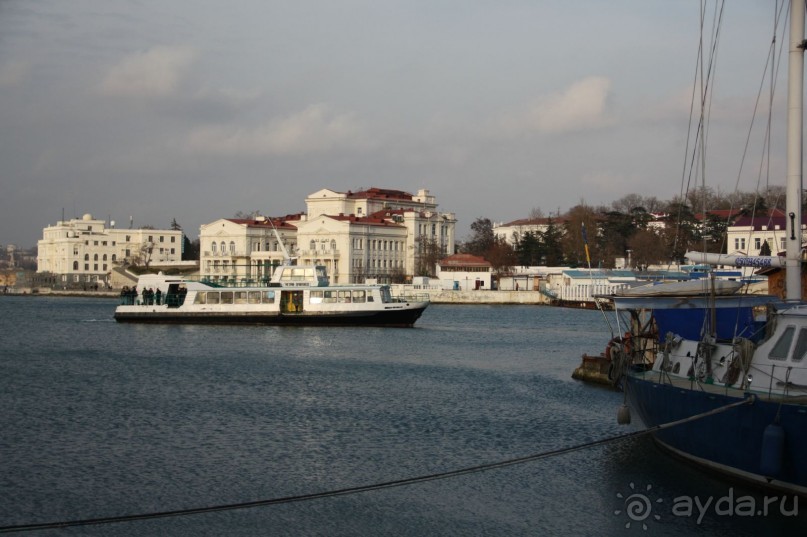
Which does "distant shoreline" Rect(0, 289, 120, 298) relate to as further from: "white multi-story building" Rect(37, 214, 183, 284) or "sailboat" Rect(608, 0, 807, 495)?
"sailboat" Rect(608, 0, 807, 495)

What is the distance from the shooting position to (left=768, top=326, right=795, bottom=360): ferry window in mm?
18828

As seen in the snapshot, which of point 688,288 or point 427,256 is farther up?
point 427,256

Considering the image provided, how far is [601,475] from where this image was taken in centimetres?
2172

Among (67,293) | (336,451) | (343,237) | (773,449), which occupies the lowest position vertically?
(336,451)

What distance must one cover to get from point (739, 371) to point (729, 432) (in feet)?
4.32

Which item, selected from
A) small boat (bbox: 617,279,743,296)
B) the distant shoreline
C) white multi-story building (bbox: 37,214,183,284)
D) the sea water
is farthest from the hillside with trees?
small boat (bbox: 617,279,743,296)

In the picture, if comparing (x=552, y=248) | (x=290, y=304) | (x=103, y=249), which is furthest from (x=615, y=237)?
(x=103, y=249)

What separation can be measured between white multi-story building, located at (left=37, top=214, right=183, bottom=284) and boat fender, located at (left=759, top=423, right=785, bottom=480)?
177212mm

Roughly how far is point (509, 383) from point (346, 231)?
112004 mm

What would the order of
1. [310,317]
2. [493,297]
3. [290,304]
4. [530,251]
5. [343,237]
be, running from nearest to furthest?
[310,317]
[290,304]
[493,297]
[343,237]
[530,251]

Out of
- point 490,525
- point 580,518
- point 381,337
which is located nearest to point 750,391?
point 580,518

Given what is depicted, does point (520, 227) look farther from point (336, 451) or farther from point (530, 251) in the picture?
point (336, 451)

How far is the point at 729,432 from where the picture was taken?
1892 cm

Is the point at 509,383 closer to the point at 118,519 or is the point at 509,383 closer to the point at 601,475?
the point at 601,475
